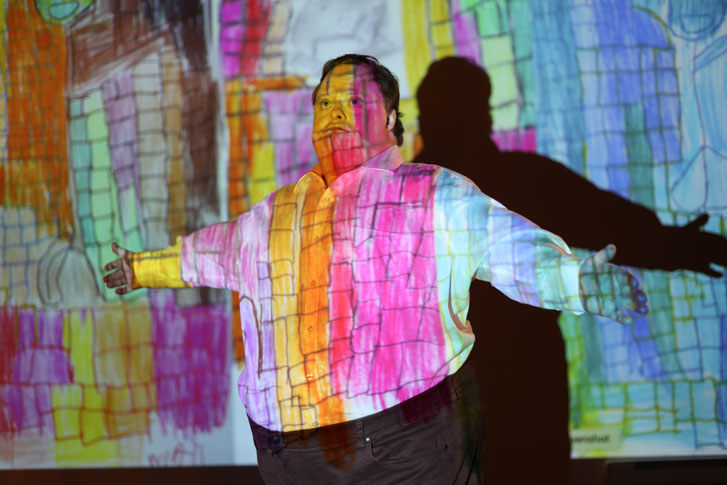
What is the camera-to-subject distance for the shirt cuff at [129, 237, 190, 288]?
2.04 meters

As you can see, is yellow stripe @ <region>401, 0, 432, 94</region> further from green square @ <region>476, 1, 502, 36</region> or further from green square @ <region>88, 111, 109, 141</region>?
green square @ <region>88, 111, 109, 141</region>

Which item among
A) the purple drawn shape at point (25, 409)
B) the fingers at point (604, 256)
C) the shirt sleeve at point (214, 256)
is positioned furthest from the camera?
→ the purple drawn shape at point (25, 409)

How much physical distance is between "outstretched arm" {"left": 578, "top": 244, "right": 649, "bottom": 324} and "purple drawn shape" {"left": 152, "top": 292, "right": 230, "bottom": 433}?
4.11 ft

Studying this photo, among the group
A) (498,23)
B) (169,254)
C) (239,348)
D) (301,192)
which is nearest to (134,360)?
(239,348)

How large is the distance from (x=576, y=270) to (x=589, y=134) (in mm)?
831

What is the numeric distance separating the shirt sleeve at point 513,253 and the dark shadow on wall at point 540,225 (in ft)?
2.03

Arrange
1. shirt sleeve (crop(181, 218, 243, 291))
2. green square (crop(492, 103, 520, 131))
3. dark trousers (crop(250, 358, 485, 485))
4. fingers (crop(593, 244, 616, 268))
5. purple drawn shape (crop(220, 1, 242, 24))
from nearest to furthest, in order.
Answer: fingers (crop(593, 244, 616, 268)) → dark trousers (crop(250, 358, 485, 485)) → shirt sleeve (crop(181, 218, 243, 291)) → green square (crop(492, 103, 520, 131)) → purple drawn shape (crop(220, 1, 242, 24))

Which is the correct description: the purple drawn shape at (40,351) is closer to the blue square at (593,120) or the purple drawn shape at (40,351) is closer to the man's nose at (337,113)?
the man's nose at (337,113)

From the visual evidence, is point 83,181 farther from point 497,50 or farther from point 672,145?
point 672,145

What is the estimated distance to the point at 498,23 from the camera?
2375 mm

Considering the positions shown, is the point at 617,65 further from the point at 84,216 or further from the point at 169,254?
the point at 84,216

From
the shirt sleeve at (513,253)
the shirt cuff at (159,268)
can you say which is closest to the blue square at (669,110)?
the shirt sleeve at (513,253)

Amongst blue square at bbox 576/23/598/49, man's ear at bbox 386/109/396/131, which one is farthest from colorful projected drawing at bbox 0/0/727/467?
man's ear at bbox 386/109/396/131

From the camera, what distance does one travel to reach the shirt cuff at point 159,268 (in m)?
2.04
